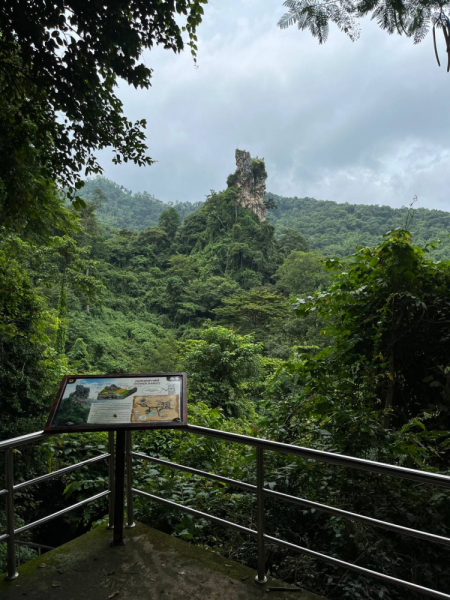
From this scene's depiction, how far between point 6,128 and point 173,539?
9.68 ft

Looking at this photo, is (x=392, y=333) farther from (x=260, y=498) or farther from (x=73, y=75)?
(x=73, y=75)

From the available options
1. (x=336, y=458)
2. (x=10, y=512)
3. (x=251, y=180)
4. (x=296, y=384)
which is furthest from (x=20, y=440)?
(x=251, y=180)

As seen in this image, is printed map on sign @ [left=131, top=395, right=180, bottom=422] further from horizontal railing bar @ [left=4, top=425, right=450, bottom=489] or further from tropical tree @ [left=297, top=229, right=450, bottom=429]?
tropical tree @ [left=297, top=229, right=450, bottom=429]

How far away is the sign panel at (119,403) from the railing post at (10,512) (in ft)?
0.69

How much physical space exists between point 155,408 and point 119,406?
0.17 meters

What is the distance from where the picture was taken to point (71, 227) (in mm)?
6320

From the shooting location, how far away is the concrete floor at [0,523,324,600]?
1724 millimetres

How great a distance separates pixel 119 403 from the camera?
1.84 meters

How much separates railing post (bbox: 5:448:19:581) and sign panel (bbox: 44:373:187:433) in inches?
8.3

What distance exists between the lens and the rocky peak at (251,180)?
130ft

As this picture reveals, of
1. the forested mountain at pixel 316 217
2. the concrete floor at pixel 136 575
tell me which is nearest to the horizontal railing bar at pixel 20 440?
the concrete floor at pixel 136 575

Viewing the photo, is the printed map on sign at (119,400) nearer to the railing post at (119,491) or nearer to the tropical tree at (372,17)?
the railing post at (119,491)

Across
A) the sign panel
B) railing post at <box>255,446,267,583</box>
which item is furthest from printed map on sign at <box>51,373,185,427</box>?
railing post at <box>255,446,267,583</box>

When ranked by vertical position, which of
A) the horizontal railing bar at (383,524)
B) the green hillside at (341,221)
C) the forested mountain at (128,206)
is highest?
the forested mountain at (128,206)
